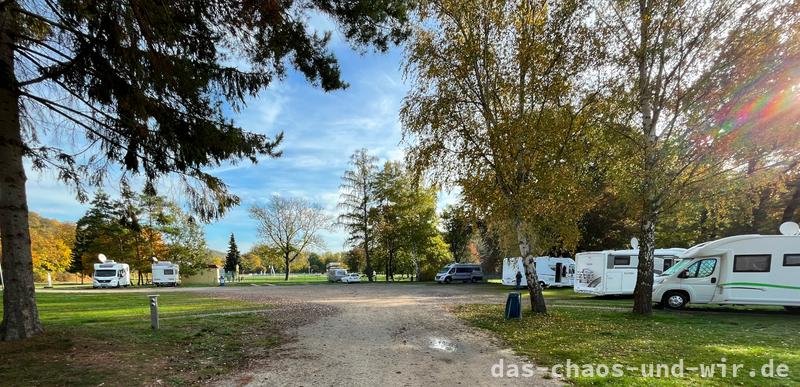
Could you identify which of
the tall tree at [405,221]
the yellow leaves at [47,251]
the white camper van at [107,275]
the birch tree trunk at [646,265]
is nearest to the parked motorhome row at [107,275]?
the white camper van at [107,275]

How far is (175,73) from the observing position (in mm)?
6059

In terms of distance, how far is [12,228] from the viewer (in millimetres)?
6586

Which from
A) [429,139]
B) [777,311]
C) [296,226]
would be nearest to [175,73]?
[429,139]

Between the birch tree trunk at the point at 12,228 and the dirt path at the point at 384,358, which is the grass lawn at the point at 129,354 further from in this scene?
the dirt path at the point at 384,358

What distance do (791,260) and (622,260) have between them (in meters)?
6.63

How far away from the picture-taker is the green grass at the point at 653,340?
607 cm

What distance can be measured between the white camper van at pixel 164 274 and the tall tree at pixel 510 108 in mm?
36473

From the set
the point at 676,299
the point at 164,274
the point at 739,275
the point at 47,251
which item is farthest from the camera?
the point at 47,251

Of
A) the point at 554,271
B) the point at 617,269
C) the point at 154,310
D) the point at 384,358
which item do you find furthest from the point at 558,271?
the point at 154,310

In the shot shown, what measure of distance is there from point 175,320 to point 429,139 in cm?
899

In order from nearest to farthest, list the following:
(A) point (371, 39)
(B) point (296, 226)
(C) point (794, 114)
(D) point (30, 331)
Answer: (D) point (30, 331), (A) point (371, 39), (C) point (794, 114), (B) point (296, 226)

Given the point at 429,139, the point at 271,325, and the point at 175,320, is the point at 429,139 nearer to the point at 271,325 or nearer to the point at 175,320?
the point at 271,325

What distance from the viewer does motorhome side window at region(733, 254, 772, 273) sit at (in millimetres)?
13125

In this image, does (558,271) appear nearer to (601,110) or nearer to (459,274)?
(459,274)
